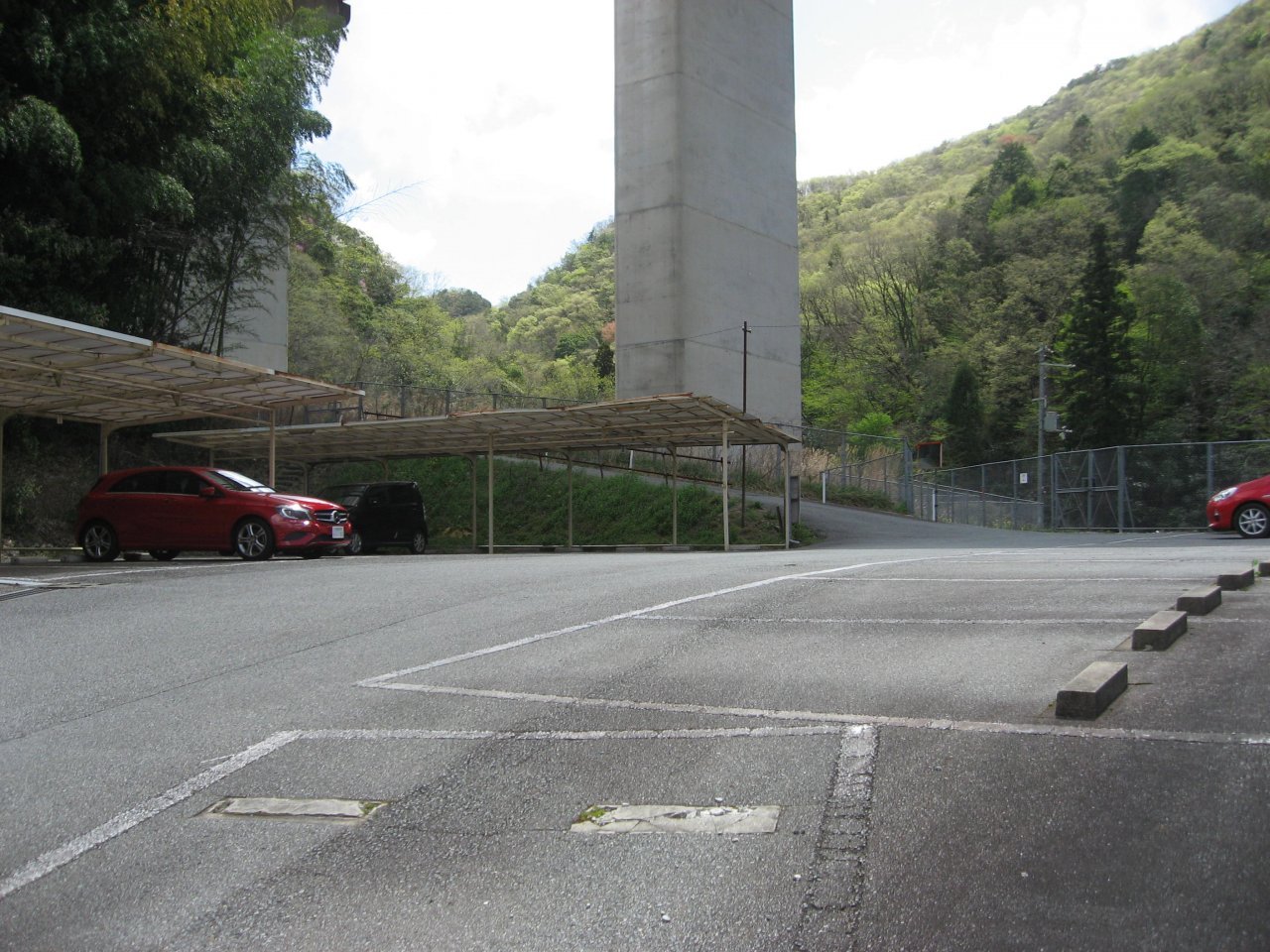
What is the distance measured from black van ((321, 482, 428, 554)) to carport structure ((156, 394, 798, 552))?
117 cm

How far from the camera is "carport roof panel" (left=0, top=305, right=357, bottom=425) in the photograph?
13.3 metres

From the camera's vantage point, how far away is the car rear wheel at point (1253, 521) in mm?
20297

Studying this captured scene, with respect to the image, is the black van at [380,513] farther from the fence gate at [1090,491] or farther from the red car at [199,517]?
the fence gate at [1090,491]

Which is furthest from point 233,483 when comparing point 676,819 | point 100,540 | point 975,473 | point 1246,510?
point 975,473

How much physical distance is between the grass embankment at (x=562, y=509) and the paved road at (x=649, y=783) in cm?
1882

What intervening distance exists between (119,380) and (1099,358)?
46.9 m

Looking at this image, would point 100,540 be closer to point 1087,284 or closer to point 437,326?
point 1087,284

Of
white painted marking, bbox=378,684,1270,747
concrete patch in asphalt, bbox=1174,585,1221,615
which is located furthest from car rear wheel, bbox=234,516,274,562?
concrete patch in asphalt, bbox=1174,585,1221,615

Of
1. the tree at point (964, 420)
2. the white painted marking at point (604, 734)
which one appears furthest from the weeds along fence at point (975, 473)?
the tree at point (964, 420)

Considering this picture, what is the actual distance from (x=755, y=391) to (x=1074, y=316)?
26087 mm

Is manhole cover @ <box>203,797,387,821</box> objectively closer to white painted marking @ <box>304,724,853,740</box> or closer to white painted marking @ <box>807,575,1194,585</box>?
white painted marking @ <box>304,724,853,740</box>

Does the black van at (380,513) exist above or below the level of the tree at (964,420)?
below

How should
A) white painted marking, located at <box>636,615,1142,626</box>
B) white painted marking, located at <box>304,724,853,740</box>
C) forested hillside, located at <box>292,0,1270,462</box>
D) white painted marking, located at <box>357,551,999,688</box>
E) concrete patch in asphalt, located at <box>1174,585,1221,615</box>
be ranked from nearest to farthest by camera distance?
white painted marking, located at <box>304,724,853,740</box>
white painted marking, located at <box>357,551,999,688</box>
concrete patch in asphalt, located at <box>1174,585,1221,615</box>
white painted marking, located at <box>636,615,1142,626</box>
forested hillside, located at <box>292,0,1270,462</box>

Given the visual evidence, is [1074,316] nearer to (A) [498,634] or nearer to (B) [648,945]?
(A) [498,634]
